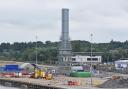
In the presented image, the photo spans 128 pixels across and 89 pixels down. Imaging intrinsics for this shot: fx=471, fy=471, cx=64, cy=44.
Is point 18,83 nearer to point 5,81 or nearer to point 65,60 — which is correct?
point 5,81

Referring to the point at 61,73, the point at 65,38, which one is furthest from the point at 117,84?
the point at 65,38

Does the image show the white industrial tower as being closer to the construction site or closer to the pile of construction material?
the construction site

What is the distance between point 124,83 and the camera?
77.1 m

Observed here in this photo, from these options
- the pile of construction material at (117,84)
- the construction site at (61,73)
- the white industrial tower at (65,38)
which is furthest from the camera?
the white industrial tower at (65,38)

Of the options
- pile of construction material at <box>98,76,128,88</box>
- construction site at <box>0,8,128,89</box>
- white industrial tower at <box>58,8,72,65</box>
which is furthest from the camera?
white industrial tower at <box>58,8,72,65</box>

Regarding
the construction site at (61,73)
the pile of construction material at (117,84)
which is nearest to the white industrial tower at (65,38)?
the construction site at (61,73)

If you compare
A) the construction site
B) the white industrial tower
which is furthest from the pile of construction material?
the white industrial tower

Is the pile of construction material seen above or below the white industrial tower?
below

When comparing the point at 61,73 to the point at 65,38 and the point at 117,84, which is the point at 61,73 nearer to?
the point at 65,38

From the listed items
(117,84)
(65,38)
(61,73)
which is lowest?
(117,84)

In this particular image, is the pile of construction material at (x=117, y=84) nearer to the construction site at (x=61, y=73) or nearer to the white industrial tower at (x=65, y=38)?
the construction site at (x=61, y=73)

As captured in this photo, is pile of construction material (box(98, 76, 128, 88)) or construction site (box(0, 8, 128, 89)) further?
construction site (box(0, 8, 128, 89))

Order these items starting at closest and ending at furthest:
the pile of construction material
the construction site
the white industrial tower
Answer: the pile of construction material
the construction site
the white industrial tower

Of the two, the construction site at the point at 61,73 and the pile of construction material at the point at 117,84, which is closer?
the pile of construction material at the point at 117,84
